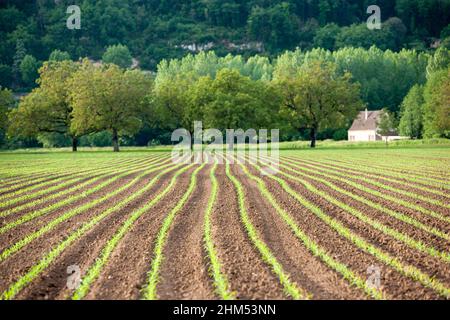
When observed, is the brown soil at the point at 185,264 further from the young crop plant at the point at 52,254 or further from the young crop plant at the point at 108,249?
the young crop plant at the point at 52,254

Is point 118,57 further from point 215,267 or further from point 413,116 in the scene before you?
point 215,267

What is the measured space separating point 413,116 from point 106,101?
159ft

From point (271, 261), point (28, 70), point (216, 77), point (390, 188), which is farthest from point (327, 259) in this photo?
point (28, 70)

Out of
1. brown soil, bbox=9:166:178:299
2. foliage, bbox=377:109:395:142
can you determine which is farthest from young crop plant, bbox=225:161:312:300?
foliage, bbox=377:109:395:142

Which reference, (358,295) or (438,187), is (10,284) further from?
(438,187)

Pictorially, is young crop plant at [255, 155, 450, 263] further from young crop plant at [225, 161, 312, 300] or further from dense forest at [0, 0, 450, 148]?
dense forest at [0, 0, 450, 148]

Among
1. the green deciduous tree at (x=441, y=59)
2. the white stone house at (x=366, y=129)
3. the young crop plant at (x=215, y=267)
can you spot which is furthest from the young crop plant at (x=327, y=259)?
the green deciduous tree at (x=441, y=59)

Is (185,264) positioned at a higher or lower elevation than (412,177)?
lower

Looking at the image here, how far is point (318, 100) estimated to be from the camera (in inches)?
2670

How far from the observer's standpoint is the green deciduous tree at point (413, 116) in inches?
3164

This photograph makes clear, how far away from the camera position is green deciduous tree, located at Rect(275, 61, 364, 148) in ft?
221

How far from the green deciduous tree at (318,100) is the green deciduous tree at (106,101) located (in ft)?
63.9

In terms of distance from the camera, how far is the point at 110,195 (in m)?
19.5

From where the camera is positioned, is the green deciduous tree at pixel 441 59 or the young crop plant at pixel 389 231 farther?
the green deciduous tree at pixel 441 59
